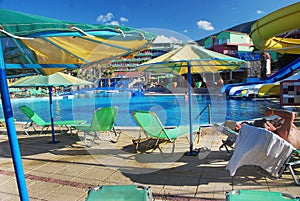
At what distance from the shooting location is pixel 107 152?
502 centimetres

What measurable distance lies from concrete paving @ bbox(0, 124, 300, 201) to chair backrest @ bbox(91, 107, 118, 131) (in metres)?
0.40

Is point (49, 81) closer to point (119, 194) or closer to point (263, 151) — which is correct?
point (119, 194)

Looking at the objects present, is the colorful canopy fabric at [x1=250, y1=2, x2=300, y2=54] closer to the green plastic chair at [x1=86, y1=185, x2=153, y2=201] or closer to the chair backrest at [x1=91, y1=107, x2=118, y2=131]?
the green plastic chair at [x1=86, y1=185, x2=153, y2=201]

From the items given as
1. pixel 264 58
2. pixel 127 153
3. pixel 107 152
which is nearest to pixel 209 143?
pixel 127 153

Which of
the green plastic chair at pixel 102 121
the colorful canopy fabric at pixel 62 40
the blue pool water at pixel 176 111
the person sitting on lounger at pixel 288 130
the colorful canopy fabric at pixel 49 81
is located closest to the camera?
the colorful canopy fabric at pixel 62 40

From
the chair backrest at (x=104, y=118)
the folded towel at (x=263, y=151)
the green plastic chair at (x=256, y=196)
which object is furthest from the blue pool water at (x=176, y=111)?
the green plastic chair at (x=256, y=196)

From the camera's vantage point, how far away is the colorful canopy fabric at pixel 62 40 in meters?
1.68

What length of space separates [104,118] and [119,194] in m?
3.45

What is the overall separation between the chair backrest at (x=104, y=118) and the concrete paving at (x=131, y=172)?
404mm

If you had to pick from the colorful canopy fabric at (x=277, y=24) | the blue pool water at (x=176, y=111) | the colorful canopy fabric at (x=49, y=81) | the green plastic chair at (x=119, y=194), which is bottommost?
the blue pool water at (x=176, y=111)

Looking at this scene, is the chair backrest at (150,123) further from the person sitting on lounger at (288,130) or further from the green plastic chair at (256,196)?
the green plastic chair at (256,196)

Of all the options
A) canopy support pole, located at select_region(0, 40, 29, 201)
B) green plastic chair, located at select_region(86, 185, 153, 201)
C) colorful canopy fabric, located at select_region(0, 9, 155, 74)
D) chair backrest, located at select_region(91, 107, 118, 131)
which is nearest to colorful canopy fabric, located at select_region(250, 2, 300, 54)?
colorful canopy fabric, located at select_region(0, 9, 155, 74)

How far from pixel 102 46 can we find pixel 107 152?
90.9 inches

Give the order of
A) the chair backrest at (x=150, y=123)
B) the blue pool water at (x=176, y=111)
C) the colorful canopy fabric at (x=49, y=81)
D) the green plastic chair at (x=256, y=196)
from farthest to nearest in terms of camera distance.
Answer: the blue pool water at (x=176, y=111) → the colorful canopy fabric at (x=49, y=81) → the chair backrest at (x=150, y=123) → the green plastic chair at (x=256, y=196)
